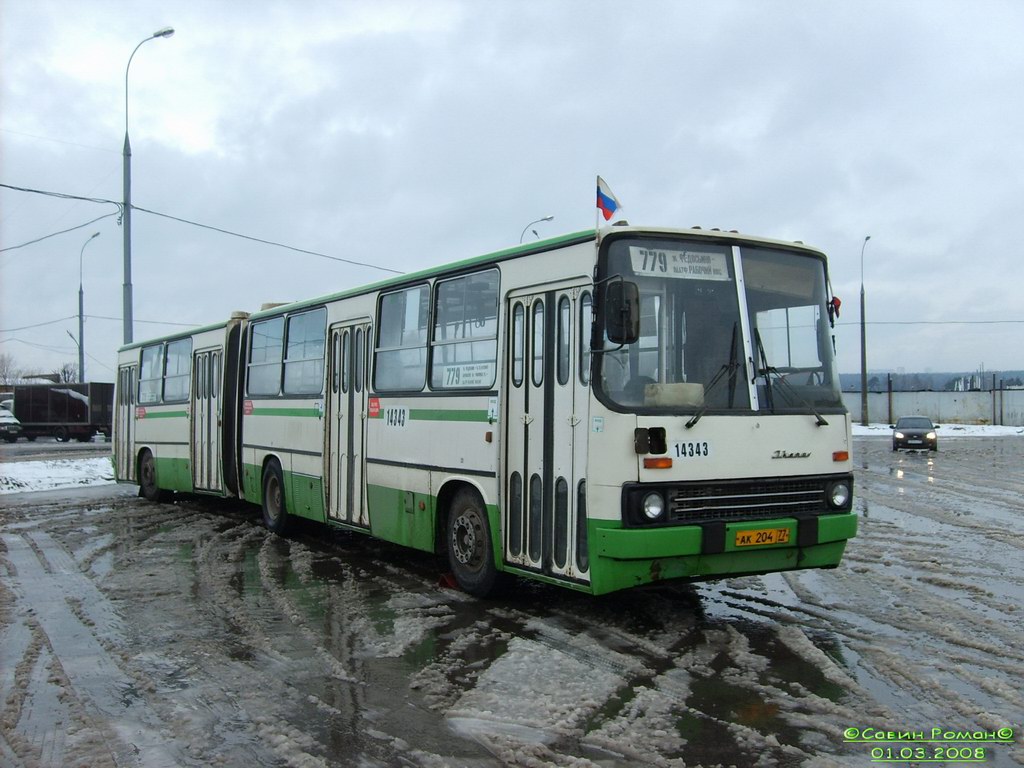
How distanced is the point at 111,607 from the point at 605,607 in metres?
4.25

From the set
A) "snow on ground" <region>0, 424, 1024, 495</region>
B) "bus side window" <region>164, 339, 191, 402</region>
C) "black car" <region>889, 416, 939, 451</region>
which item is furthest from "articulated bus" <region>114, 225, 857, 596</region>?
"black car" <region>889, 416, 939, 451</region>

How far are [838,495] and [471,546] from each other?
3.13 meters

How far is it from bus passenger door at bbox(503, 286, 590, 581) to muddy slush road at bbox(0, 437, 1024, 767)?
0.61m

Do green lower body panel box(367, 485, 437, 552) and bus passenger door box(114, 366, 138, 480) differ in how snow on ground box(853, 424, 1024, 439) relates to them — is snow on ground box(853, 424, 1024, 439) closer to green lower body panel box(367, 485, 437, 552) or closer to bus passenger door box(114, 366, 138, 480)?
bus passenger door box(114, 366, 138, 480)

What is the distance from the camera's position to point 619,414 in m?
6.77

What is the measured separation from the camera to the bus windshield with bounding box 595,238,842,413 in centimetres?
693

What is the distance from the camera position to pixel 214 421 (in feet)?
48.9

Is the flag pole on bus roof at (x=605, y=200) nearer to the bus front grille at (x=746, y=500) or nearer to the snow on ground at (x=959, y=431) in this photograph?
the bus front grille at (x=746, y=500)

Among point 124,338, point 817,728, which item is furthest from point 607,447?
point 124,338

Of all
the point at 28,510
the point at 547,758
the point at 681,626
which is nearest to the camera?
the point at 547,758

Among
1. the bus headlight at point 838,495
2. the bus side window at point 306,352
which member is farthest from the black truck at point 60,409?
the bus headlight at point 838,495

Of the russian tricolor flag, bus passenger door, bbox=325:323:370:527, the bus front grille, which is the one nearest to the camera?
the bus front grille

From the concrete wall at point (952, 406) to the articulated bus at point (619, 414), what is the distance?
5367cm

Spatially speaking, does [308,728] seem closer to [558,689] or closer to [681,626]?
[558,689]
